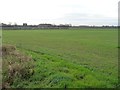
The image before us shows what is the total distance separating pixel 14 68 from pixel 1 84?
171 cm

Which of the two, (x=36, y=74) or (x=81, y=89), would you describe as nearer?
(x=81, y=89)

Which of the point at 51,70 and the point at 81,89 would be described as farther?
the point at 51,70

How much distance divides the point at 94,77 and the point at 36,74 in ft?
9.25

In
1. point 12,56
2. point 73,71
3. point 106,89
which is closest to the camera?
point 106,89

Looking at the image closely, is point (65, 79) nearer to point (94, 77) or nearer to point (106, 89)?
point (94, 77)

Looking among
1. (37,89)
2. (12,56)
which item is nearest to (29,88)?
(37,89)

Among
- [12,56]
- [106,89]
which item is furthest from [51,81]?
[12,56]

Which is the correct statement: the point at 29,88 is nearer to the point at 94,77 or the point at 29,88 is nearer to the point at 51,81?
the point at 51,81

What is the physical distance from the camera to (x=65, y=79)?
1079 cm

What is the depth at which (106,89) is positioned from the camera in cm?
963

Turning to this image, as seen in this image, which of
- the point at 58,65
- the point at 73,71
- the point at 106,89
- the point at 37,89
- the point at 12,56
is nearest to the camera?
the point at 106,89

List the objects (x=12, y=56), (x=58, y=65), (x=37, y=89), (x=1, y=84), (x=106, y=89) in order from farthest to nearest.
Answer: (x=12, y=56) → (x=58, y=65) → (x=1, y=84) → (x=37, y=89) → (x=106, y=89)

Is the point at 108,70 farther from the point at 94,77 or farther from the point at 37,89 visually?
the point at 37,89

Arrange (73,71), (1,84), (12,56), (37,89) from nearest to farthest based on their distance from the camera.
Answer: (37,89)
(1,84)
(73,71)
(12,56)
